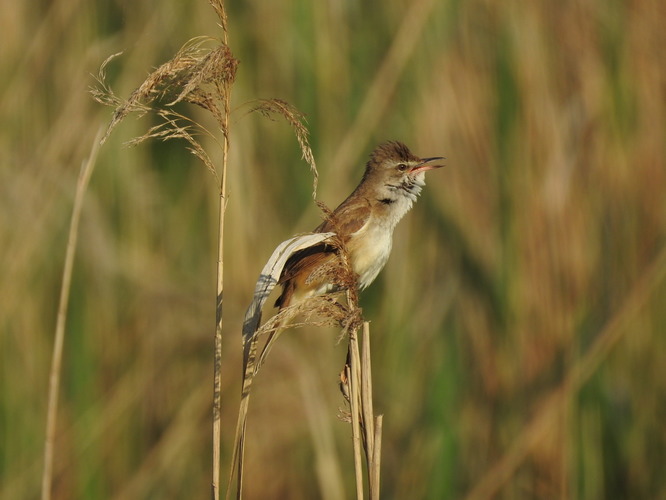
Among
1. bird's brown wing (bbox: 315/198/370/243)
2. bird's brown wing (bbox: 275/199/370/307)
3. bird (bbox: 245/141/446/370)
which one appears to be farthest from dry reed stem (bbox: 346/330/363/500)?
bird's brown wing (bbox: 315/198/370/243)

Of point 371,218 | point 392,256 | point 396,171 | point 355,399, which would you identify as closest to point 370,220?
point 371,218

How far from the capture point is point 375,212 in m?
2.97

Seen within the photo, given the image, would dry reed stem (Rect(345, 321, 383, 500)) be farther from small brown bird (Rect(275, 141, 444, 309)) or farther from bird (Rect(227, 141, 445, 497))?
small brown bird (Rect(275, 141, 444, 309))

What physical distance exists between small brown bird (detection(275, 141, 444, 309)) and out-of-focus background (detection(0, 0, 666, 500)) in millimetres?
441

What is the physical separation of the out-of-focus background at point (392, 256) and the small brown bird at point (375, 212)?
0.44m

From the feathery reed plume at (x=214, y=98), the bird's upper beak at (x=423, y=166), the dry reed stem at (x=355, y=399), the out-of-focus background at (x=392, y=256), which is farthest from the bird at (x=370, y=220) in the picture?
the feathery reed plume at (x=214, y=98)

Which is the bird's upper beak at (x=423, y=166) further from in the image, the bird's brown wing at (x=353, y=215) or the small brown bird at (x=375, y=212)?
the bird's brown wing at (x=353, y=215)

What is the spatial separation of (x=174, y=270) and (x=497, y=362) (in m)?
1.39

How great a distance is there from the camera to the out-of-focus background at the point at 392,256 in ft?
10.9

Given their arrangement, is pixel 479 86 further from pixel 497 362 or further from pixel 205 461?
pixel 205 461

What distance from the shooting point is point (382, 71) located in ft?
11.7

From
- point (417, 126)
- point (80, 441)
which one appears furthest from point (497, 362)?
point (80, 441)

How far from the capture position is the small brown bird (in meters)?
2.79

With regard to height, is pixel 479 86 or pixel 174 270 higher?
pixel 479 86
